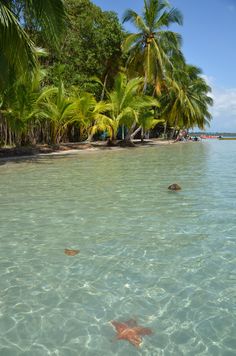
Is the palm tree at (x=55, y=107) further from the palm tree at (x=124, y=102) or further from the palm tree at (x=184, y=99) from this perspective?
the palm tree at (x=184, y=99)

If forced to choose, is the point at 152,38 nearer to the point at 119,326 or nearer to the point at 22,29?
the point at 22,29

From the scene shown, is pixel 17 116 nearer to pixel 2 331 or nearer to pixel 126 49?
pixel 126 49

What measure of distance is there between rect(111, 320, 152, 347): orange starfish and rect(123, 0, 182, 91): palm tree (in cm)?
2642

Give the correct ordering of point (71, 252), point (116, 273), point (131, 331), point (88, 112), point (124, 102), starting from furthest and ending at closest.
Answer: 1. point (124, 102)
2. point (88, 112)
3. point (71, 252)
4. point (116, 273)
5. point (131, 331)

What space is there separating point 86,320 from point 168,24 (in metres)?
28.0

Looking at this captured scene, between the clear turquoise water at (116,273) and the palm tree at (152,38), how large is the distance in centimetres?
2117

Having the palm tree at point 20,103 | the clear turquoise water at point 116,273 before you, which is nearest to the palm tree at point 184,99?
the palm tree at point 20,103

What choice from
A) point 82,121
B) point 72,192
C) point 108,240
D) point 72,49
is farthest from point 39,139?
point 108,240

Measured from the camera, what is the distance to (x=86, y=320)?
3.52 meters

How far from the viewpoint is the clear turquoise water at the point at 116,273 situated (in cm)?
324

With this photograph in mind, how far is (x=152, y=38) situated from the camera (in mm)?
28312

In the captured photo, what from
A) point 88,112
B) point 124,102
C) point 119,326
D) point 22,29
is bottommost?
point 119,326

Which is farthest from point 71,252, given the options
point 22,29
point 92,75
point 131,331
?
point 92,75

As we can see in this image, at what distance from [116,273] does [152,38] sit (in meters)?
26.4
